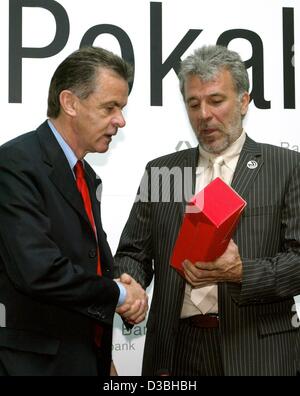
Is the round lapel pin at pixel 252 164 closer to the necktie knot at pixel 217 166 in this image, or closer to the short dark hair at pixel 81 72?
the necktie knot at pixel 217 166

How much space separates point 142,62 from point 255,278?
1.45m

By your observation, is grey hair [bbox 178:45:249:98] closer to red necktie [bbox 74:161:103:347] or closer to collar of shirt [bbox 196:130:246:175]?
collar of shirt [bbox 196:130:246:175]

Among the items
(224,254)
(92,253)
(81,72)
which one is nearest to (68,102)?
(81,72)

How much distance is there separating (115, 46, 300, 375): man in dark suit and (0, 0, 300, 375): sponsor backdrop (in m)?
0.55

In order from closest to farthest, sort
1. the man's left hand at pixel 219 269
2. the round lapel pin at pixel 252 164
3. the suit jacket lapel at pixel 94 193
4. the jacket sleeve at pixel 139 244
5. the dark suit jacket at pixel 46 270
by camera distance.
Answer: the dark suit jacket at pixel 46 270
the man's left hand at pixel 219 269
the suit jacket lapel at pixel 94 193
the round lapel pin at pixel 252 164
the jacket sleeve at pixel 139 244

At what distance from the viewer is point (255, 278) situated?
227 centimetres

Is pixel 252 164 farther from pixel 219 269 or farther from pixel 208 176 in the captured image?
pixel 219 269

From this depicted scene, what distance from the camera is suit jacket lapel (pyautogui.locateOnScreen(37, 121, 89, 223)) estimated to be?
212 centimetres

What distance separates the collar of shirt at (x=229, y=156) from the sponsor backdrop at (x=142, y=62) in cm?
65

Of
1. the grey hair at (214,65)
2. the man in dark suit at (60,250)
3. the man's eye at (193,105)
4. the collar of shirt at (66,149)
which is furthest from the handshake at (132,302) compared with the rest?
the grey hair at (214,65)

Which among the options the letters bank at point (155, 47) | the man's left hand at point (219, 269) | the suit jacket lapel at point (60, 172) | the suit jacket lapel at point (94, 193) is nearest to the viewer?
the suit jacket lapel at point (60, 172)

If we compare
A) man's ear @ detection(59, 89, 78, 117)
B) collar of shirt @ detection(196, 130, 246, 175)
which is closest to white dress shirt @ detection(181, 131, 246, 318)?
collar of shirt @ detection(196, 130, 246, 175)

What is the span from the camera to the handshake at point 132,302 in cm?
230

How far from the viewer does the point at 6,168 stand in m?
2.04
